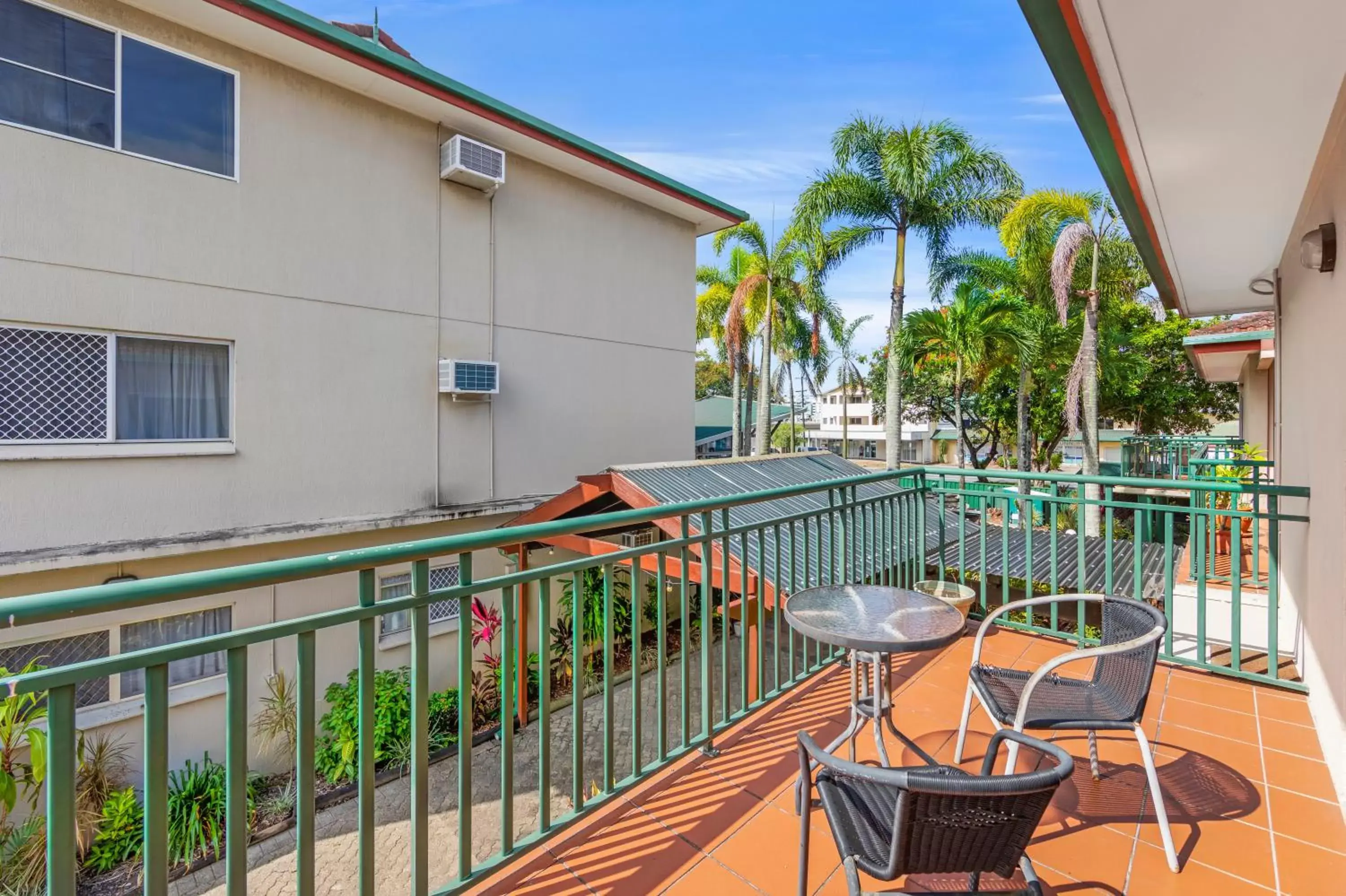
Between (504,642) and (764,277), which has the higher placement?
Answer: (764,277)

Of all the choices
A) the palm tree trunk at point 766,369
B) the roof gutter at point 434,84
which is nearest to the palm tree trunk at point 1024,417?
the palm tree trunk at point 766,369

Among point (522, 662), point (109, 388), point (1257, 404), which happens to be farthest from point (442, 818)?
point (1257, 404)

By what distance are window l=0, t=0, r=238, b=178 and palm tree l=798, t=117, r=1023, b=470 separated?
12.2 meters

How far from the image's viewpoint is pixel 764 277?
18.3 metres

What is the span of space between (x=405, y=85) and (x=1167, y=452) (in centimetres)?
1711

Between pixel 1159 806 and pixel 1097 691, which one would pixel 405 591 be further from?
pixel 1159 806

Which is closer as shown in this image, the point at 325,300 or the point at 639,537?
the point at 325,300

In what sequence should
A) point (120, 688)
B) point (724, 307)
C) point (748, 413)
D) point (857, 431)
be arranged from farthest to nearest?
1. point (857, 431)
2. point (748, 413)
3. point (724, 307)
4. point (120, 688)

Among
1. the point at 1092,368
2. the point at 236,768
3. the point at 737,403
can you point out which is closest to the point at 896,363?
the point at 1092,368

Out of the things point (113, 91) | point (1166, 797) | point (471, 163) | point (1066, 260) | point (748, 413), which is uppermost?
point (1066, 260)

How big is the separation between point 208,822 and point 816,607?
629 centimetres

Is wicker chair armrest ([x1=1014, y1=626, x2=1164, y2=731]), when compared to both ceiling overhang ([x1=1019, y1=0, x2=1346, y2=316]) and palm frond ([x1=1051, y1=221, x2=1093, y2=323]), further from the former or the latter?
palm frond ([x1=1051, y1=221, x2=1093, y2=323])

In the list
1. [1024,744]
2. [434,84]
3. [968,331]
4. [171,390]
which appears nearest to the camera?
[1024,744]

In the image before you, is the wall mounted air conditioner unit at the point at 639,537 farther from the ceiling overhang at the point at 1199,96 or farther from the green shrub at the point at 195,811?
the ceiling overhang at the point at 1199,96
